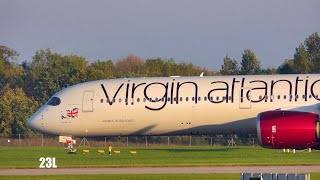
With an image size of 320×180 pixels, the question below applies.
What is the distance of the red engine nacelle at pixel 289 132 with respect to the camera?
4228 cm

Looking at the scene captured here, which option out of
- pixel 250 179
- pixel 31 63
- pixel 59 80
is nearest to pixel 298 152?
pixel 250 179

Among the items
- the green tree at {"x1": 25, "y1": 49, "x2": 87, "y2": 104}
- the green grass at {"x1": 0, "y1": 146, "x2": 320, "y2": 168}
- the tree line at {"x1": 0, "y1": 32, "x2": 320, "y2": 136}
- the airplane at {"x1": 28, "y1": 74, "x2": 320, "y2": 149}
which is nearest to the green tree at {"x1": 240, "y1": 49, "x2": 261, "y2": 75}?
the tree line at {"x1": 0, "y1": 32, "x2": 320, "y2": 136}

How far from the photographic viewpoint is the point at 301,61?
107750 mm

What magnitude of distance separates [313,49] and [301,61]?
10165 mm

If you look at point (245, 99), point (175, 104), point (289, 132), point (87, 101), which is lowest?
point (289, 132)

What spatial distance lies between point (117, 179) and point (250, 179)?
9.20m

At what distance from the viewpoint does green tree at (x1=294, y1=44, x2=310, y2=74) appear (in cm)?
10429

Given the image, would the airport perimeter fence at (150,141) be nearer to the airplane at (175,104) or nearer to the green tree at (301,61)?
the green tree at (301,61)

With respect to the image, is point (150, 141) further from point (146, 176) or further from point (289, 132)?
point (289, 132)

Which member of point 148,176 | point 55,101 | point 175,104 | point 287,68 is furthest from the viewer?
point 287,68

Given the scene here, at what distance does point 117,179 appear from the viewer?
43.2 meters

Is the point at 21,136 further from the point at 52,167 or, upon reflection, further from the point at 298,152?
the point at 52,167

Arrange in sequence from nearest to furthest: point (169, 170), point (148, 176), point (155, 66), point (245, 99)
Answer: point (148, 176)
point (169, 170)
point (245, 99)
point (155, 66)

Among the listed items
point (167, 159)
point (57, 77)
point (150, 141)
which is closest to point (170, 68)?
point (57, 77)
